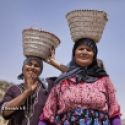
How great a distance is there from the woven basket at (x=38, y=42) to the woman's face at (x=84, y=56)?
1.89 ft

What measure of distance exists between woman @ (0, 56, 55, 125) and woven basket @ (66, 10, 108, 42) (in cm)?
78

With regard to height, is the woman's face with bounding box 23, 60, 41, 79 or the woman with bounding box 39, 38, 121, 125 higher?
the woman's face with bounding box 23, 60, 41, 79

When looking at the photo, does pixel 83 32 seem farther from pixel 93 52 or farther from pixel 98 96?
pixel 98 96

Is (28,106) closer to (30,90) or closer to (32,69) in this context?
(30,90)

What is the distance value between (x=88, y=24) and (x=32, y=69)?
3.52ft

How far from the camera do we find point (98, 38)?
697 centimetres

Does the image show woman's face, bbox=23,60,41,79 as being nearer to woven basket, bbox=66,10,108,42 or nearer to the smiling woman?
the smiling woman

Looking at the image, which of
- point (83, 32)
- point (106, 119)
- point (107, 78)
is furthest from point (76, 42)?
point (106, 119)

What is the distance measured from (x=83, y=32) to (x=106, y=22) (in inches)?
14.7

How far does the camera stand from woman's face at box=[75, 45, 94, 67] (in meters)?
6.81

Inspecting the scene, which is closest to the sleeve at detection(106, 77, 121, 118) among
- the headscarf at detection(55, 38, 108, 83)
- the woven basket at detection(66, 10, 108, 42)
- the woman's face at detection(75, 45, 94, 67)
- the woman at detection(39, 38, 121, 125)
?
the woman at detection(39, 38, 121, 125)

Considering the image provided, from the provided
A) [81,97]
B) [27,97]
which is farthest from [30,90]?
[81,97]

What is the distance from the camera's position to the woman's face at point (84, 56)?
268 inches

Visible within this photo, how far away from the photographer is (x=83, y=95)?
21.9 ft
